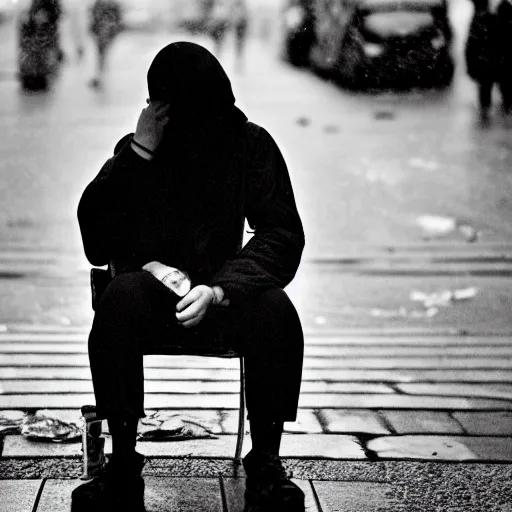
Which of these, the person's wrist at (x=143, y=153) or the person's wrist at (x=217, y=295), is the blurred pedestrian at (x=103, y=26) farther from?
the person's wrist at (x=217, y=295)

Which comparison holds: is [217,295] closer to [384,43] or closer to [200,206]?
[200,206]

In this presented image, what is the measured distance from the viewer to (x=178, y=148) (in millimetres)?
3201

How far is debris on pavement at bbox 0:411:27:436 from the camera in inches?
141

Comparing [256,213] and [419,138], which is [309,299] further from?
[419,138]

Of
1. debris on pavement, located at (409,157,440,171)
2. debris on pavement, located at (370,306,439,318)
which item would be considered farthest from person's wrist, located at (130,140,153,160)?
debris on pavement, located at (409,157,440,171)

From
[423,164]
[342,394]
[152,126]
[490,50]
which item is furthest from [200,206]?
[490,50]

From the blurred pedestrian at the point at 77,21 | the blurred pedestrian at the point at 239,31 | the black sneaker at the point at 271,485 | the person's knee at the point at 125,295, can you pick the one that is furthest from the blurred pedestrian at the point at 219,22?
the black sneaker at the point at 271,485

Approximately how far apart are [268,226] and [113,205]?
45 cm

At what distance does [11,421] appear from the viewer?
145 inches

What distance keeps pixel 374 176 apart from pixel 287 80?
7180mm

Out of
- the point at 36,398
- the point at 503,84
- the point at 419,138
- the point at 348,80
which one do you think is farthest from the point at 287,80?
the point at 36,398

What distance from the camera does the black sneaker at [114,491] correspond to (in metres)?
2.87

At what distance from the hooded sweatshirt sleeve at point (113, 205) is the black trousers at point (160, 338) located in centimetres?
16

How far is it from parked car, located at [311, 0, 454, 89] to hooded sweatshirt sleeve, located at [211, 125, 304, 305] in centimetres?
1254
